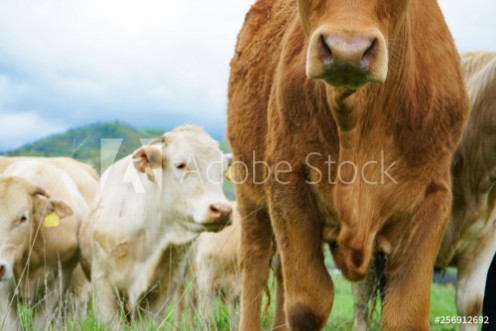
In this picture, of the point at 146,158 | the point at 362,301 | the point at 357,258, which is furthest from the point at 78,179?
the point at 357,258

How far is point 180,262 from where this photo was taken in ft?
24.8

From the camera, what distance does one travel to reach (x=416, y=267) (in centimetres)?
376

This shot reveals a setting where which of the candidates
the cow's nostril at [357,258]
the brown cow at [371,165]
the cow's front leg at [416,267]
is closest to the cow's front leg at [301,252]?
the brown cow at [371,165]

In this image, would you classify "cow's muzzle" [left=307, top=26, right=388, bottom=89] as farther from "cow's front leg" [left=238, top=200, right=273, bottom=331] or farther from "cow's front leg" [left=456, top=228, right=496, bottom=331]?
"cow's front leg" [left=456, top=228, right=496, bottom=331]

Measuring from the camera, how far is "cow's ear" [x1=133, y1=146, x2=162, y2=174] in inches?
287

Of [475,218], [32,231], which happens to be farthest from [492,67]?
[32,231]

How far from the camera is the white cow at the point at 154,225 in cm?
732

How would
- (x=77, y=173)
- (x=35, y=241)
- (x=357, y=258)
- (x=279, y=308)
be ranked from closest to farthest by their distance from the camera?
(x=357, y=258)
(x=279, y=308)
(x=35, y=241)
(x=77, y=173)

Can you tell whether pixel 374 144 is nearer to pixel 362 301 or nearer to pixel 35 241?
pixel 362 301

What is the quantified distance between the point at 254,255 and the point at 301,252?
4.47 feet

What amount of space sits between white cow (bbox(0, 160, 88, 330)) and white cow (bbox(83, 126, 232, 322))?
455 millimetres

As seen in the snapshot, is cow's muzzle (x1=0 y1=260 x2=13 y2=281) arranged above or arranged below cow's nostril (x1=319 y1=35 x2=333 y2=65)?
below

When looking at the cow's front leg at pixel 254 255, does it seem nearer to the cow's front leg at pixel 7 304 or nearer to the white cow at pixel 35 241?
the white cow at pixel 35 241

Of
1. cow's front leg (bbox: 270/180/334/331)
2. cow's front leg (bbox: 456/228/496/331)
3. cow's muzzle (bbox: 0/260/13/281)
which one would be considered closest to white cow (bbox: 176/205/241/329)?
cow's muzzle (bbox: 0/260/13/281)
